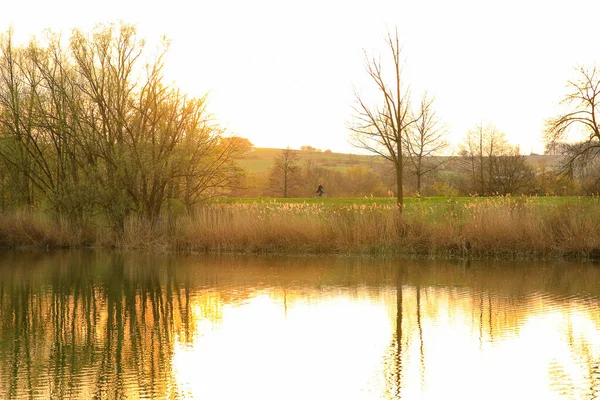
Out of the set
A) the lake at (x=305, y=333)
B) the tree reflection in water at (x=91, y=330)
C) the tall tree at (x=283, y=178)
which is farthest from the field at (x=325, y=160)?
the lake at (x=305, y=333)

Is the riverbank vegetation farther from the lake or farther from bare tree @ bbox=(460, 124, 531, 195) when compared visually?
bare tree @ bbox=(460, 124, 531, 195)

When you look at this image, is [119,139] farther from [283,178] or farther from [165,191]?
[283,178]

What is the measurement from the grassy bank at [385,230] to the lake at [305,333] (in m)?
2.08

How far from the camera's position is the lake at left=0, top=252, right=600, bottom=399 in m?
8.27

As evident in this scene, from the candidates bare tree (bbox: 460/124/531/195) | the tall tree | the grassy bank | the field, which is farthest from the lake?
the field

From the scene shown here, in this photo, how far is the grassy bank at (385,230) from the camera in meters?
21.2

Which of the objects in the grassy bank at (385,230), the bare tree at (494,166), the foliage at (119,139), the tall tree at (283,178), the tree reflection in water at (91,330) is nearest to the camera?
the tree reflection in water at (91,330)

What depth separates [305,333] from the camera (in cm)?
1112

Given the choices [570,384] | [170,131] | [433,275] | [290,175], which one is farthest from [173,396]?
[290,175]

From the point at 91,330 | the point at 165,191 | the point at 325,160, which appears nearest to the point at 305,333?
the point at 91,330

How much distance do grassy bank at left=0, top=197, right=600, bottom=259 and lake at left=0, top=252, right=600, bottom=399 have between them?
6.81 ft

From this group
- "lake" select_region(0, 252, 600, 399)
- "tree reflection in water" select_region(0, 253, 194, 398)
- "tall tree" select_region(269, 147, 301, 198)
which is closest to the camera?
"lake" select_region(0, 252, 600, 399)

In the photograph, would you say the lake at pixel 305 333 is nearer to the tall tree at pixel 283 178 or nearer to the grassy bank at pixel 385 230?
the grassy bank at pixel 385 230

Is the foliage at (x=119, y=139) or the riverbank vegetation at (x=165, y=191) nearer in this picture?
the riverbank vegetation at (x=165, y=191)
